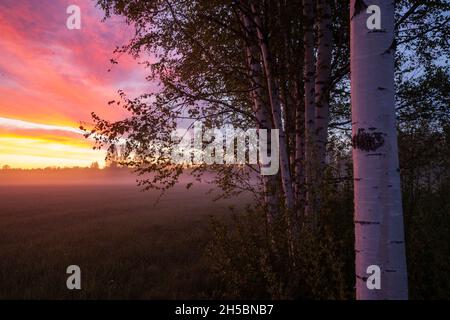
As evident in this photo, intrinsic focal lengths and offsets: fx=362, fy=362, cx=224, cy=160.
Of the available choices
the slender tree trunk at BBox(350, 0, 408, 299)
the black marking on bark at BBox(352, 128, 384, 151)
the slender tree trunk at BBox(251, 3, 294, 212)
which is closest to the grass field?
the slender tree trunk at BBox(251, 3, 294, 212)

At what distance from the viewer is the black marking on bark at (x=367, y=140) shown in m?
3.02

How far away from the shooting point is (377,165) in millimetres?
3002

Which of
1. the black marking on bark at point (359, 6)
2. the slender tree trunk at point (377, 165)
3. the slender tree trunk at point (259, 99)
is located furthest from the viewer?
the slender tree trunk at point (259, 99)

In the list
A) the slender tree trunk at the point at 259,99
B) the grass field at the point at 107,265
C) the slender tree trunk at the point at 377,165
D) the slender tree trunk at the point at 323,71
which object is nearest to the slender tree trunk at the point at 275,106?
the slender tree trunk at the point at 259,99

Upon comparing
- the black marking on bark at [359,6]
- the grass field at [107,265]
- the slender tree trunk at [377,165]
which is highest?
Result: the black marking on bark at [359,6]

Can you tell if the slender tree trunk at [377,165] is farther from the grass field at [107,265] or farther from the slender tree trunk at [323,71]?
the slender tree trunk at [323,71]

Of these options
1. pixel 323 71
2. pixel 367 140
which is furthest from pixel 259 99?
pixel 367 140

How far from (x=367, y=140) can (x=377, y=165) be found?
0.73 feet

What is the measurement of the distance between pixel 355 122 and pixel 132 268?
31.2ft

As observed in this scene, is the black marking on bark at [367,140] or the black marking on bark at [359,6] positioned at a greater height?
the black marking on bark at [359,6]

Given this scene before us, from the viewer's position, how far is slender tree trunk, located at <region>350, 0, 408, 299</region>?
2.98m

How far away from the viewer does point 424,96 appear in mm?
9766
